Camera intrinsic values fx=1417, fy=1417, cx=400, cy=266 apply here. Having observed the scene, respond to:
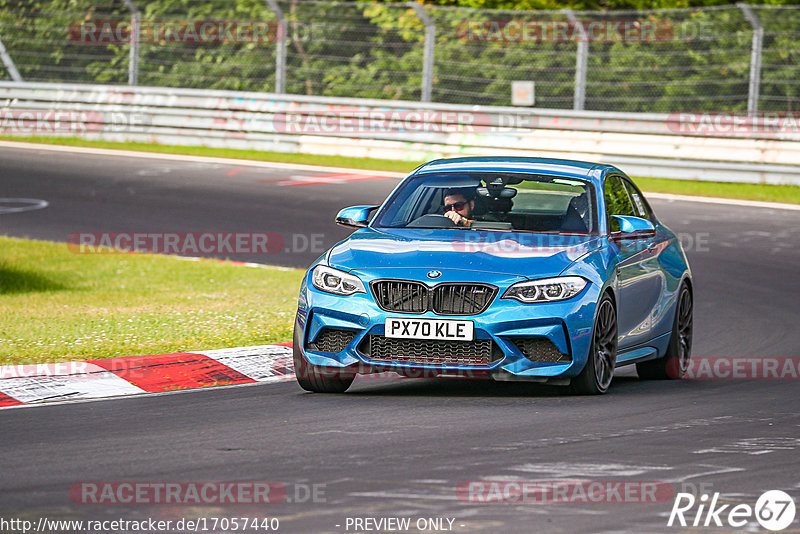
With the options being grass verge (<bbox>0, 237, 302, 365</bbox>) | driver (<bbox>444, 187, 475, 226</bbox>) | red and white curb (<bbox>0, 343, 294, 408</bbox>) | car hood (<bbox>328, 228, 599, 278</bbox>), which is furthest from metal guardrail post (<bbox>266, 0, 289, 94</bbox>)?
car hood (<bbox>328, 228, 599, 278</bbox>)

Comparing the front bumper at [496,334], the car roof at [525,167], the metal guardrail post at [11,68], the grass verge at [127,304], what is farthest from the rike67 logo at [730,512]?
the metal guardrail post at [11,68]

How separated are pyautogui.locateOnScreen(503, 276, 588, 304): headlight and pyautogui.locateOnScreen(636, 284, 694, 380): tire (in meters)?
2.04

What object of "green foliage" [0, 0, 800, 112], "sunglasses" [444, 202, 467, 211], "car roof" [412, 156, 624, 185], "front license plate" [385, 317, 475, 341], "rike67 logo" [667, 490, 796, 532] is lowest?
"rike67 logo" [667, 490, 796, 532]

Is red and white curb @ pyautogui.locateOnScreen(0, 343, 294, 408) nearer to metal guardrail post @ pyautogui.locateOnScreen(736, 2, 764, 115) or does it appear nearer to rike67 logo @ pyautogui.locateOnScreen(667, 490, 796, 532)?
rike67 logo @ pyautogui.locateOnScreen(667, 490, 796, 532)

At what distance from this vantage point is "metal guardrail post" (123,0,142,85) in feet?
86.2

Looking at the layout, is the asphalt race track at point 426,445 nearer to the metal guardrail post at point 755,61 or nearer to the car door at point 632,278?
the car door at point 632,278

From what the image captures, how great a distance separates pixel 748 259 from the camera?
1582 centimetres

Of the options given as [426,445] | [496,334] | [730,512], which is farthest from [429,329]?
[730,512]

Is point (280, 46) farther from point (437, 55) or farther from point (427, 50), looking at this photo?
point (437, 55)

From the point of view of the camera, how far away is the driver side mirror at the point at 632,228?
9117 mm

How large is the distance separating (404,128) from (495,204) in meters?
15.1

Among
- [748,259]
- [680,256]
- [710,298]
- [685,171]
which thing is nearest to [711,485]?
[680,256]

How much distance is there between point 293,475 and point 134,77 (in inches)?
849

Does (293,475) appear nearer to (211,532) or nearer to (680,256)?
(211,532)
